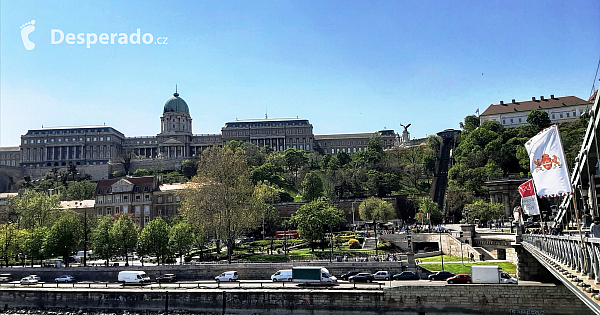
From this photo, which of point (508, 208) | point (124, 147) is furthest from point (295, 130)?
point (508, 208)

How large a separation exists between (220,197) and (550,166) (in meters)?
40.6

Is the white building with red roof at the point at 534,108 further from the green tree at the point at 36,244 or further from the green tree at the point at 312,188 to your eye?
the green tree at the point at 36,244

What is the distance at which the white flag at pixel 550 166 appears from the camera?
20938 millimetres

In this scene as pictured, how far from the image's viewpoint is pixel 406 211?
102 m

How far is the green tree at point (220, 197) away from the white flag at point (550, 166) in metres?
38.4

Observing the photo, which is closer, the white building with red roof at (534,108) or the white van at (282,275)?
the white van at (282,275)

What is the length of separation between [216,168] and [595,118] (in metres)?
40.7

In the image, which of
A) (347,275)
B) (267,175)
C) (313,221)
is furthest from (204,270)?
(267,175)

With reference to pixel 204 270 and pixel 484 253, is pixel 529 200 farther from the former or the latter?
pixel 204 270

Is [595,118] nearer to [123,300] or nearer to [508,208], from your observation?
[123,300]

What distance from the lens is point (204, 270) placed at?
4944 centimetres

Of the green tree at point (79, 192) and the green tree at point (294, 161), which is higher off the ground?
the green tree at point (294, 161)

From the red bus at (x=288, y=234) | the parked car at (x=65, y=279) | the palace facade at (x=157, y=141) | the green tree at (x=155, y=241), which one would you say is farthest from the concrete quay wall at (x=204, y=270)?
the palace facade at (x=157, y=141)

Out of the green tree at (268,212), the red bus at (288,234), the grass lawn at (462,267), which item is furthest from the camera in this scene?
the red bus at (288,234)
